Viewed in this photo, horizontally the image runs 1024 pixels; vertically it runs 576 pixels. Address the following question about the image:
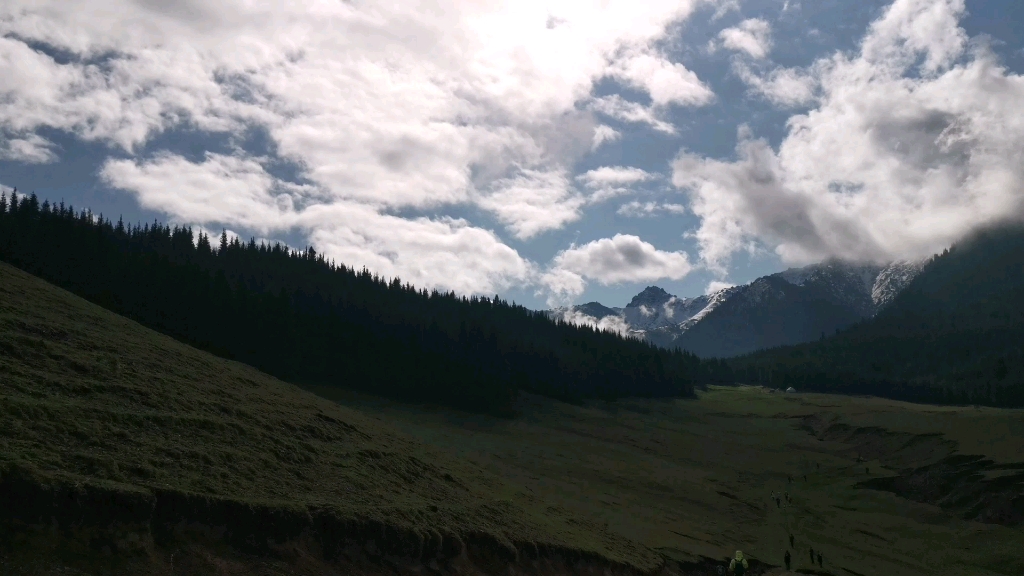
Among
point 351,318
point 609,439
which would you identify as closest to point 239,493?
point 609,439

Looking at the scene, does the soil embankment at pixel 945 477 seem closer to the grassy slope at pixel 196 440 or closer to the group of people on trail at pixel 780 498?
the group of people on trail at pixel 780 498

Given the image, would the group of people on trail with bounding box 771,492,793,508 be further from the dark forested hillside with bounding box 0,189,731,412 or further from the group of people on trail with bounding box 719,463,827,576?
the dark forested hillside with bounding box 0,189,731,412

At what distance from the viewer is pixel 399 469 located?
48562 mm

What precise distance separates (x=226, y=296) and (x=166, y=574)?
113 m

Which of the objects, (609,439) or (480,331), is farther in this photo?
(480,331)

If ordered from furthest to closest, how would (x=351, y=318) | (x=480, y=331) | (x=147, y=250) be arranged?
(x=480, y=331)
(x=351, y=318)
(x=147, y=250)

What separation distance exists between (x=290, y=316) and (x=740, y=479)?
301 feet

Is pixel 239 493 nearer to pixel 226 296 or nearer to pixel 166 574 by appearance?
pixel 166 574

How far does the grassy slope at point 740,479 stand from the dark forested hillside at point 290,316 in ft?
51.8

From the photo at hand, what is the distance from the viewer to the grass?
100 feet

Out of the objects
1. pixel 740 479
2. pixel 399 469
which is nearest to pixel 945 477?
pixel 740 479

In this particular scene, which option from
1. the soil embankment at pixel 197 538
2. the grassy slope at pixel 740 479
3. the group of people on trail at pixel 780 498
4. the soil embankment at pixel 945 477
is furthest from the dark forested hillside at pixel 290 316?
the soil embankment at pixel 197 538

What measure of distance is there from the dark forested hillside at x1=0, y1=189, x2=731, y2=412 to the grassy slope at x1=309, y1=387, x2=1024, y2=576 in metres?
15.8

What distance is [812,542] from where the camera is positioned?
64.6m
